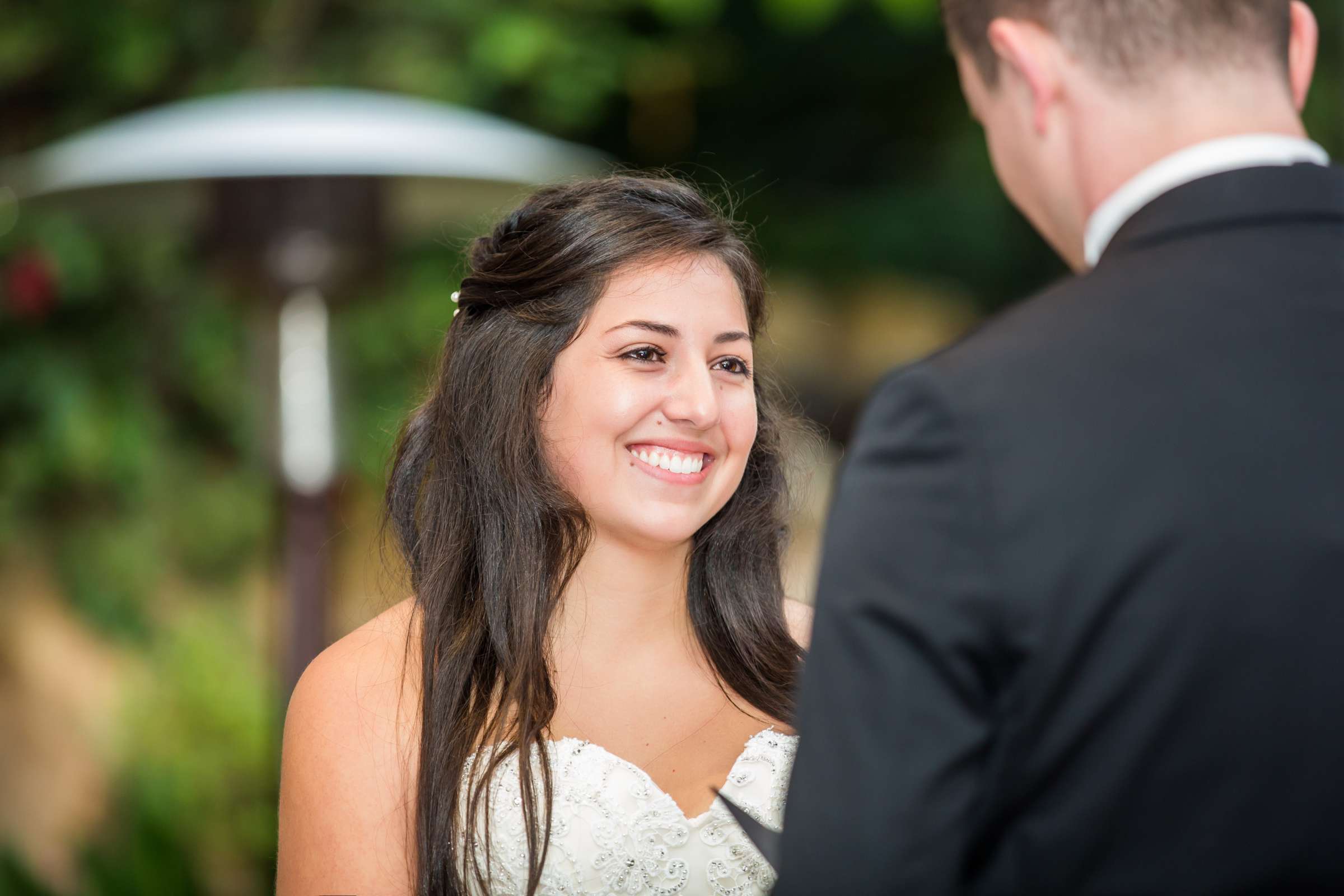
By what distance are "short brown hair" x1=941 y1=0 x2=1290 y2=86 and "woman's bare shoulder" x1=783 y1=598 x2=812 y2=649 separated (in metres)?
1.50

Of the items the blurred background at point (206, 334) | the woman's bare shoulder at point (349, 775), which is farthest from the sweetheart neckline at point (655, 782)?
the blurred background at point (206, 334)

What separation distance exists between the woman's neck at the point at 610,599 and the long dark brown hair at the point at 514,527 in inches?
1.0

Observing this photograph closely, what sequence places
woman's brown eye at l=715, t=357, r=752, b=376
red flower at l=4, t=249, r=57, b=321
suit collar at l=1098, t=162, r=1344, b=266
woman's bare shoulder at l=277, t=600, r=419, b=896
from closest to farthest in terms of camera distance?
suit collar at l=1098, t=162, r=1344, b=266, woman's bare shoulder at l=277, t=600, r=419, b=896, woman's brown eye at l=715, t=357, r=752, b=376, red flower at l=4, t=249, r=57, b=321

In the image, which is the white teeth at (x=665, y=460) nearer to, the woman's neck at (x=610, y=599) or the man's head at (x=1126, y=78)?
the woman's neck at (x=610, y=599)

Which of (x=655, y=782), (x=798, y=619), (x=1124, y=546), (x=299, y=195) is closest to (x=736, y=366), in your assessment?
(x=798, y=619)

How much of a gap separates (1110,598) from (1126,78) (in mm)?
506

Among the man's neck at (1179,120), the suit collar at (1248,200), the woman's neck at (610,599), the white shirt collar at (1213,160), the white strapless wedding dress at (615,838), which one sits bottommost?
the white strapless wedding dress at (615,838)

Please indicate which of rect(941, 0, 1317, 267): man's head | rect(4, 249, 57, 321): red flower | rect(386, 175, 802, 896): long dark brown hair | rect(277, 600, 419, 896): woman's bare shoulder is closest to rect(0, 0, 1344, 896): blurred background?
rect(4, 249, 57, 321): red flower

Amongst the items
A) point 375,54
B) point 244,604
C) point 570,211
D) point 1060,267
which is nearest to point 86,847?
point 244,604

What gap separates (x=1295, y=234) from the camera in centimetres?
138

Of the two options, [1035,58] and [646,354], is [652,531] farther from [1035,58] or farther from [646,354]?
[1035,58]

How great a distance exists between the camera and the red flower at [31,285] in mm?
5469

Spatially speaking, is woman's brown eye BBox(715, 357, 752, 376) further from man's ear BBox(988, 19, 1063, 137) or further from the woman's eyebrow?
man's ear BBox(988, 19, 1063, 137)

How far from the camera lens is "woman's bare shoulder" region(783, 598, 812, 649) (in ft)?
8.90
